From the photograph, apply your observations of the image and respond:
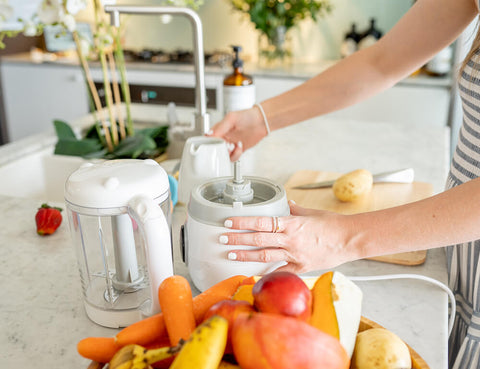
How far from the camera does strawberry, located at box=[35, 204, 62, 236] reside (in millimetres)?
950

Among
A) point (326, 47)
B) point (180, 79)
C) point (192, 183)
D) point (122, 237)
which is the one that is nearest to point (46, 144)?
point (192, 183)

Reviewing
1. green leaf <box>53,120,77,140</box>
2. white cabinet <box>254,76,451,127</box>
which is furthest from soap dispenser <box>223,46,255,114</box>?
white cabinet <box>254,76,451,127</box>

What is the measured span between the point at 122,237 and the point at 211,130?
1.75ft

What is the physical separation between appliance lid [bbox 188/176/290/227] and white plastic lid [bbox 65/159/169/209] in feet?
0.20

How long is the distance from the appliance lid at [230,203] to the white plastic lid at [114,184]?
6 cm

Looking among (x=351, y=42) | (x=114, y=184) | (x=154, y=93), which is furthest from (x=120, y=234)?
(x=351, y=42)

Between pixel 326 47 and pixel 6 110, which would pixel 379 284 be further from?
pixel 6 110

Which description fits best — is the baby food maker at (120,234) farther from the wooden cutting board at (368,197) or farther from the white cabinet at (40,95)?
the white cabinet at (40,95)

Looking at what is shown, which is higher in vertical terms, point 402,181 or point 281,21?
point 281,21

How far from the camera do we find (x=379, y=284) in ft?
2.59

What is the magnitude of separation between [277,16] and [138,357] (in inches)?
110

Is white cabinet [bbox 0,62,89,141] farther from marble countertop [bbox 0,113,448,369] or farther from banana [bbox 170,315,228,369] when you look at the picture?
banana [bbox 170,315,228,369]

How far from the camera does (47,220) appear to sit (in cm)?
95

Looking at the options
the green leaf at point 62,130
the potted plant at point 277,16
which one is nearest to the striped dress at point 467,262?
the green leaf at point 62,130
